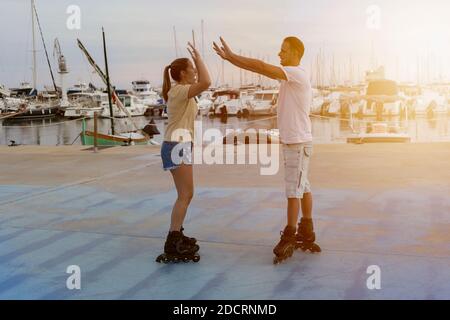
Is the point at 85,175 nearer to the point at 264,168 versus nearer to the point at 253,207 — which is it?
the point at 264,168

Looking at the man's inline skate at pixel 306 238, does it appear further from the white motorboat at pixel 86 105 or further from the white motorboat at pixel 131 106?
the white motorboat at pixel 131 106

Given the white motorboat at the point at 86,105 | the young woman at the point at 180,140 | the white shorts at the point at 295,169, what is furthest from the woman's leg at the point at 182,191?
the white motorboat at the point at 86,105

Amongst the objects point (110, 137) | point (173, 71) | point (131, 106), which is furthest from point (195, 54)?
point (131, 106)

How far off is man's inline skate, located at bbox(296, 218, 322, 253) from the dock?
9cm

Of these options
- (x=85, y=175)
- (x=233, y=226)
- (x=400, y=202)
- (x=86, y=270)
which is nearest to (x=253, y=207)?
(x=233, y=226)

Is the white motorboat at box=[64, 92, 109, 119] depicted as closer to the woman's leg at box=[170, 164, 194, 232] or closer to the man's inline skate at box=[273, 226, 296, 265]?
the woman's leg at box=[170, 164, 194, 232]

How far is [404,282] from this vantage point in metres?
3.94

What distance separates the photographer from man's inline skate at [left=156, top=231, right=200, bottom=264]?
177 inches

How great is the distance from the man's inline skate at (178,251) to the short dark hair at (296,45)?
1771 mm

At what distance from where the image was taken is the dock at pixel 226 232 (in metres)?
3.96

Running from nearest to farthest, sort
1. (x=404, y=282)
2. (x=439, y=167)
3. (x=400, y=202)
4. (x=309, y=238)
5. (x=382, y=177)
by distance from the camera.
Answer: (x=404, y=282) → (x=309, y=238) → (x=400, y=202) → (x=382, y=177) → (x=439, y=167)

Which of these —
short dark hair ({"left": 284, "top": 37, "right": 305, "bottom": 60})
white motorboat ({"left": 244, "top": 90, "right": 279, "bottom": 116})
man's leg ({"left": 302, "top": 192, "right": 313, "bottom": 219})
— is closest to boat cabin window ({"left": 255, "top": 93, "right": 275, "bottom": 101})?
white motorboat ({"left": 244, "top": 90, "right": 279, "bottom": 116})

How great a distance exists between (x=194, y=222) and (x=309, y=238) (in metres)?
1.56

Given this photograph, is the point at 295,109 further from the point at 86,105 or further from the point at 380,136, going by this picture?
the point at 86,105
